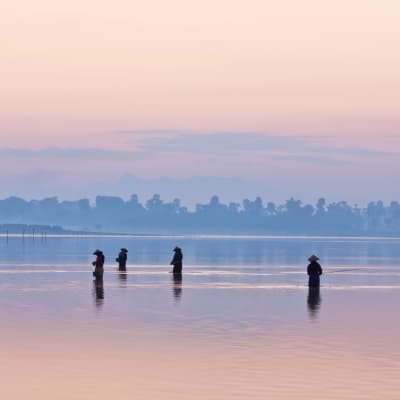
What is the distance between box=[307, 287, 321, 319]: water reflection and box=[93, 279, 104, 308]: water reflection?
25.6 feet

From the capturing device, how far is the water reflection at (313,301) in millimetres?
43469

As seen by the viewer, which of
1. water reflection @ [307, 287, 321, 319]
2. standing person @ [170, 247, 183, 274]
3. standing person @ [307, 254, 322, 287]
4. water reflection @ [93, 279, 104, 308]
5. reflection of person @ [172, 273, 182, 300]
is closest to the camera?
water reflection @ [307, 287, 321, 319]

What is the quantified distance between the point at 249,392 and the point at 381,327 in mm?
14984

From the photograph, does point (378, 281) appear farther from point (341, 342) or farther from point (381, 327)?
point (341, 342)

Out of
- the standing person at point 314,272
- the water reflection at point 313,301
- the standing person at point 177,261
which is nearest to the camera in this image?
the water reflection at point 313,301

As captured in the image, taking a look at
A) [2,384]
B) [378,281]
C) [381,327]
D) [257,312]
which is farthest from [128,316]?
[378,281]

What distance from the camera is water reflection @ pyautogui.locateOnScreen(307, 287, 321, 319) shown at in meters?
43.5

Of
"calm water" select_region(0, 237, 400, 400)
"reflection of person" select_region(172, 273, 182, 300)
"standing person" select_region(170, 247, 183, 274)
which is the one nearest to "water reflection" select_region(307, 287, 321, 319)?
"calm water" select_region(0, 237, 400, 400)

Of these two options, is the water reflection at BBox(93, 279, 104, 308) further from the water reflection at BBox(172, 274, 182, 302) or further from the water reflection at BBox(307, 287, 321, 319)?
the water reflection at BBox(307, 287, 321, 319)

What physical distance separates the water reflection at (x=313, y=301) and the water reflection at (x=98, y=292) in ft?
25.6

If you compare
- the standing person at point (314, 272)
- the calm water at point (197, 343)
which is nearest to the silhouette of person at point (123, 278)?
the calm water at point (197, 343)

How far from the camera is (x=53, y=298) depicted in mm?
50656

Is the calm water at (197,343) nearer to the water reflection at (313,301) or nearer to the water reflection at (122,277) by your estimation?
the water reflection at (313,301)

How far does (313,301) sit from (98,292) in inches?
402
